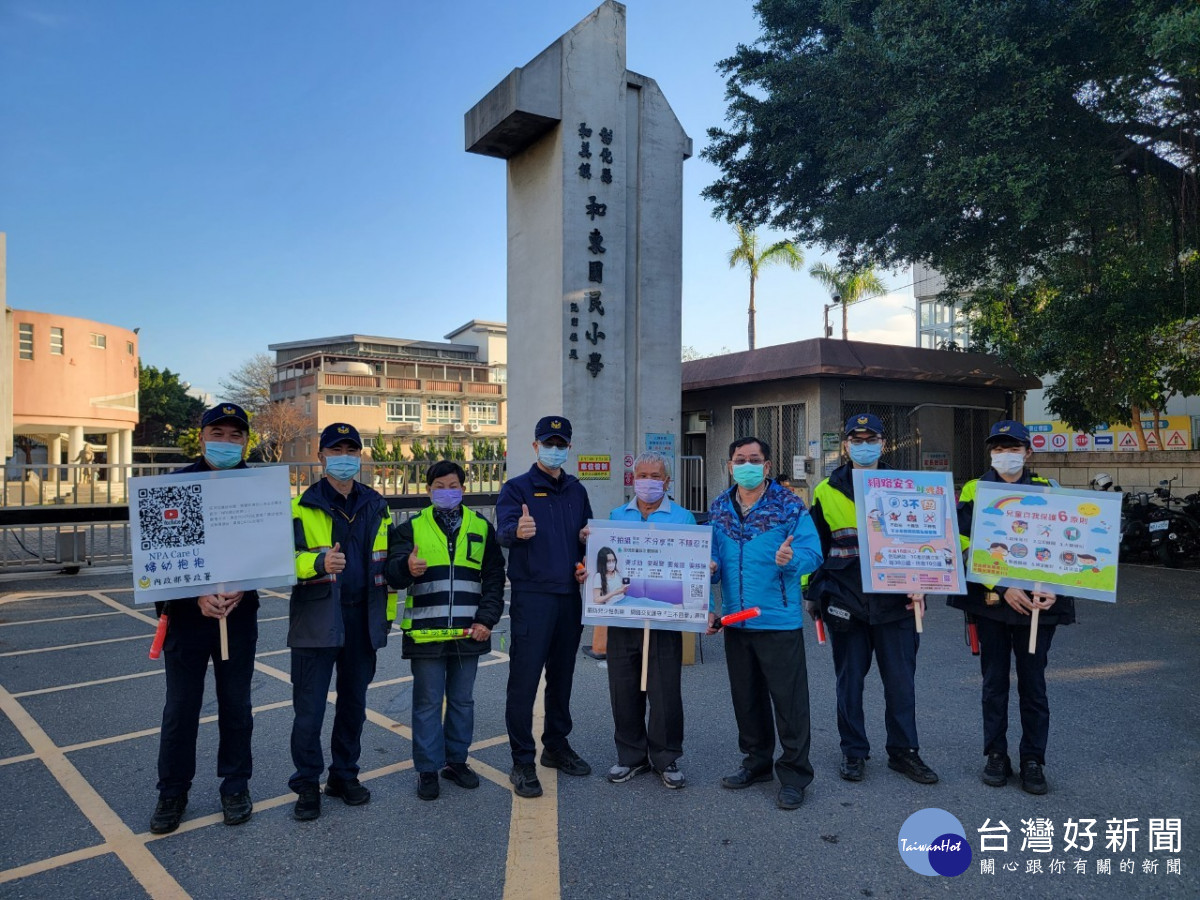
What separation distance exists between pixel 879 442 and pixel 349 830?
3510mm

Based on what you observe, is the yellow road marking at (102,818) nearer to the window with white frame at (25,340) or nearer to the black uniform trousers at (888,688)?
the black uniform trousers at (888,688)

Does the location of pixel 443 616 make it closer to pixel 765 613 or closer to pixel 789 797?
pixel 765 613

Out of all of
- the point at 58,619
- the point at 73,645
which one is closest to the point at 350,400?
the point at 58,619

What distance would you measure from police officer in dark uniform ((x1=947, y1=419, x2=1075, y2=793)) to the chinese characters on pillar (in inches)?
205

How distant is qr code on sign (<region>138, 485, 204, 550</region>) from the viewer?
362cm

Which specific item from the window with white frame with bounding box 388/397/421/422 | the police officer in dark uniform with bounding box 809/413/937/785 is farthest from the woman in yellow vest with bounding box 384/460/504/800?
the window with white frame with bounding box 388/397/421/422

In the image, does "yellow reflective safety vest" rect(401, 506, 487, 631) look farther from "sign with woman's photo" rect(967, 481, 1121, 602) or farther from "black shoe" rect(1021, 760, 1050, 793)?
"black shoe" rect(1021, 760, 1050, 793)

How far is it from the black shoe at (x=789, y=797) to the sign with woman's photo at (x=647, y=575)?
90 cm

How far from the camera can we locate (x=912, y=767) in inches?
164

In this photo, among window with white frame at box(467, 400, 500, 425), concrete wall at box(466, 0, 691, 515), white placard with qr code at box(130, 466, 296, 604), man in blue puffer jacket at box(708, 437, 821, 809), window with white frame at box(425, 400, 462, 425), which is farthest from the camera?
window with white frame at box(467, 400, 500, 425)

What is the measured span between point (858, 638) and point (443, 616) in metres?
2.32

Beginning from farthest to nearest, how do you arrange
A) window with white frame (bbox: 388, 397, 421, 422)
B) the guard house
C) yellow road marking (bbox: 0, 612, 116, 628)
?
window with white frame (bbox: 388, 397, 421, 422)
the guard house
yellow road marking (bbox: 0, 612, 116, 628)

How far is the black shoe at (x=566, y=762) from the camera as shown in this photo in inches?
169

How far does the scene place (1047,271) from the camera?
40.9ft
